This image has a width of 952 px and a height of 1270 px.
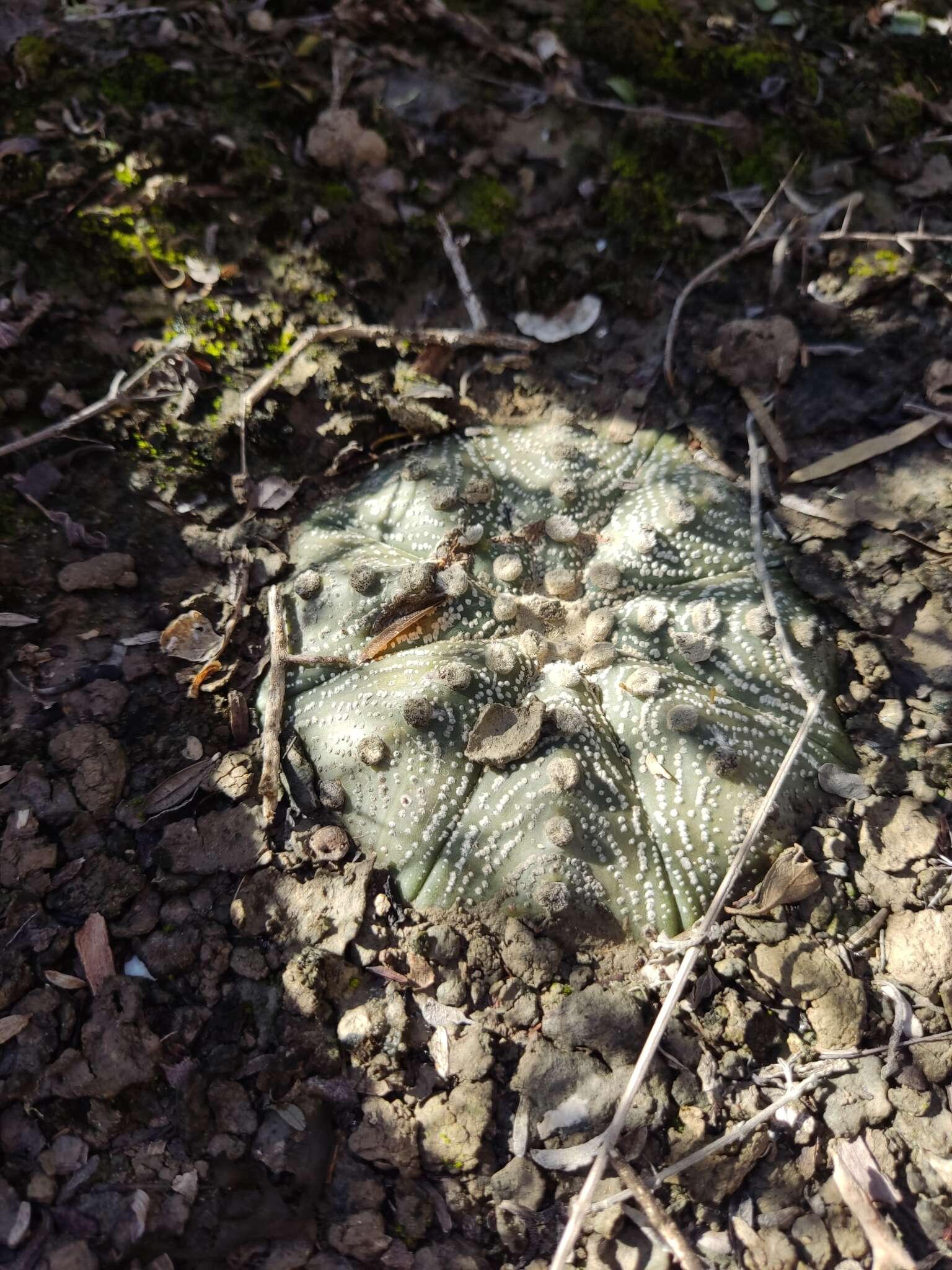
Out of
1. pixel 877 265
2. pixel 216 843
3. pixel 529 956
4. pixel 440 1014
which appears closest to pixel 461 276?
pixel 877 265

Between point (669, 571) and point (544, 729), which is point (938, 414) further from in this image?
point (544, 729)

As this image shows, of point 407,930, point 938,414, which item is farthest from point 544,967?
point 938,414

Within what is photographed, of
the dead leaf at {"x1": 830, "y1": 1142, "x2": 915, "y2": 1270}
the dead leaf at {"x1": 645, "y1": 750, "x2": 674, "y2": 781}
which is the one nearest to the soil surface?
the dead leaf at {"x1": 830, "y1": 1142, "x2": 915, "y2": 1270}

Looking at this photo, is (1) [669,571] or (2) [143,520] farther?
(2) [143,520]

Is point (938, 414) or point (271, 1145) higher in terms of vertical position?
point (938, 414)

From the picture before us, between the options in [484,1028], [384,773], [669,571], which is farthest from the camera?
[669,571]

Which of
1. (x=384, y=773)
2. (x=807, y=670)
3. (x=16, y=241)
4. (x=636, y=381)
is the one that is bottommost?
(x=384, y=773)

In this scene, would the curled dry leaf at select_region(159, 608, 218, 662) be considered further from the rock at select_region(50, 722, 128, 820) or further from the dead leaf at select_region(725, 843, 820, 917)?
the dead leaf at select_region(725, 843, 820, 917)
